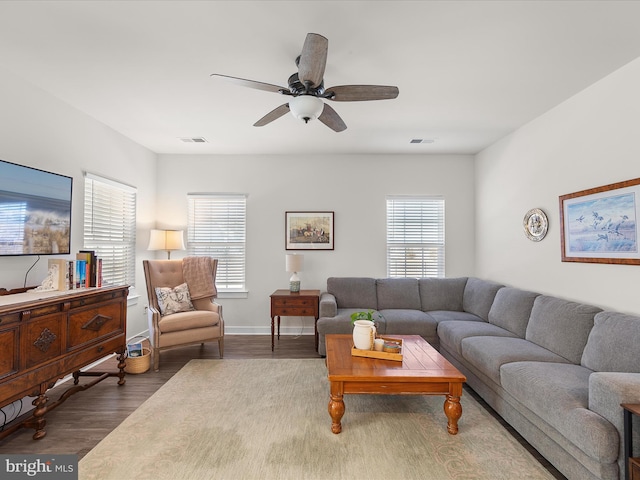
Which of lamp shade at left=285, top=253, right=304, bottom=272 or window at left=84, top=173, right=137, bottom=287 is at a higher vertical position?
window at left=84, top=173, right=137, bottom=287

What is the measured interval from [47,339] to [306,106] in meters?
2.48

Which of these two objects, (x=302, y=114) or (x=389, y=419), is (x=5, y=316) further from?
(x=389, y=419)

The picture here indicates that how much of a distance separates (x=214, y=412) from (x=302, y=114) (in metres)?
2.43

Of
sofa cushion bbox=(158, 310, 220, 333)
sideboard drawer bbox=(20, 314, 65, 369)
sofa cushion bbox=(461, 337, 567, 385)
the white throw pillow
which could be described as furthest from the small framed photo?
sofa cushion bbox=(461, 337, 567, 385)

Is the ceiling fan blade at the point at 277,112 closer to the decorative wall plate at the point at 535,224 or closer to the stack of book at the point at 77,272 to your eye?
the stack of book at the point at 77,272

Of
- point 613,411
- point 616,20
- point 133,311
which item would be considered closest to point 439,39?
point 616,20

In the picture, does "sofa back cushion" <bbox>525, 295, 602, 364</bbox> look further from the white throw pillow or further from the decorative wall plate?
the white throw pillow

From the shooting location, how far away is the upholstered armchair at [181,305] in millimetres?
3564

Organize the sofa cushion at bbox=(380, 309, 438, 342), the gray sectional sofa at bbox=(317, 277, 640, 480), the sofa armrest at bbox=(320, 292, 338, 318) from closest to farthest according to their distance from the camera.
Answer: the gray sectional sofa at bbox=(317, 277, 640, 480), the sofa cushion at bbox=(380, 309, 438, 342), the sofa armrest at bbox=(320, 292, 338, 318)

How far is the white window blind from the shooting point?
4984 mm

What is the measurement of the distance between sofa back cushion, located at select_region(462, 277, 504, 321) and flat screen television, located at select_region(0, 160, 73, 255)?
4543 mm

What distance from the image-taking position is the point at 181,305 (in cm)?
395

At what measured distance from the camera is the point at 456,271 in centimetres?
494

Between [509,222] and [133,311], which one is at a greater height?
[509,222]
